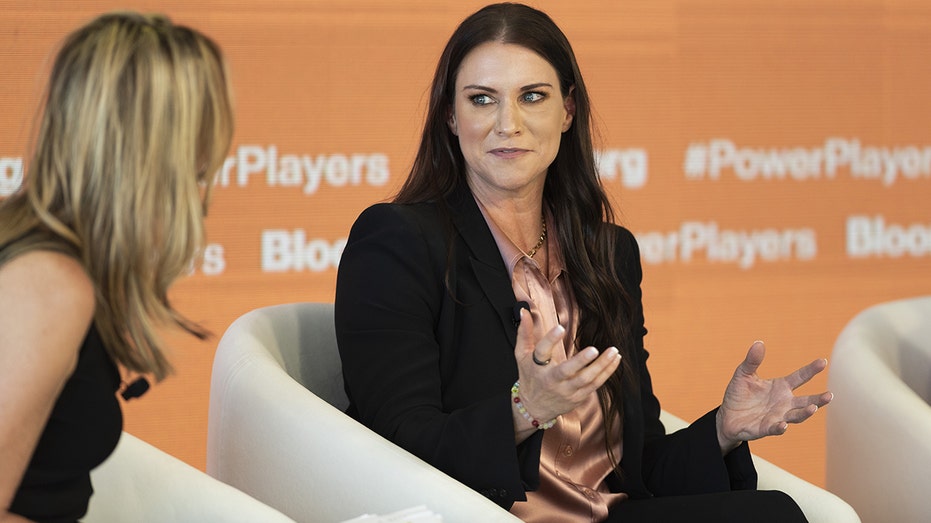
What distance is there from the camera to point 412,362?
2064 millimetres

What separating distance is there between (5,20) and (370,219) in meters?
1.80

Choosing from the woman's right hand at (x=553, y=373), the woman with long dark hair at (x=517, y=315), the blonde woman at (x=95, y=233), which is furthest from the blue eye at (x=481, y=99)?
the blonde woman at (x=95, y=233)

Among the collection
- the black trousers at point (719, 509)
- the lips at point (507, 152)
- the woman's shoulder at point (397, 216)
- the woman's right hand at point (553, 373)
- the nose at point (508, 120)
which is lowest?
the black trousers at point (719, 509)

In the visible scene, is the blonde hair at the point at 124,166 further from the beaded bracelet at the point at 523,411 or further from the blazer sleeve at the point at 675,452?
the blazer sleeve at the point at 675,452

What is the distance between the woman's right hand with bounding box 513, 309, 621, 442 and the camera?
1753 mm

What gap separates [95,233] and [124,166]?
0.28ft

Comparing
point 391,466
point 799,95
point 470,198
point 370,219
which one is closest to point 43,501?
point 391,466

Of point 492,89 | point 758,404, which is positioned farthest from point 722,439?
point 492,89

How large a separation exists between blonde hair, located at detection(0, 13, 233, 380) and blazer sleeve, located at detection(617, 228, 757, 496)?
1177 mm

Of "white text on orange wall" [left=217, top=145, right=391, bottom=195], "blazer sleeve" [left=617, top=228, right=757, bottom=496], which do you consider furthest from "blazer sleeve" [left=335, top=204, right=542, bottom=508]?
"white text on orange wall" [left=217, top=145, right=391, bottom=195]

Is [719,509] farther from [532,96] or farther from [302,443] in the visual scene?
[532,96]

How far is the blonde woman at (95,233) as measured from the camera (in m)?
1.37

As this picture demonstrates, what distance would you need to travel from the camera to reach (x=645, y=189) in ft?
13.4

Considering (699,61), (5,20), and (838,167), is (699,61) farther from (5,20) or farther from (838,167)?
(5,20)
